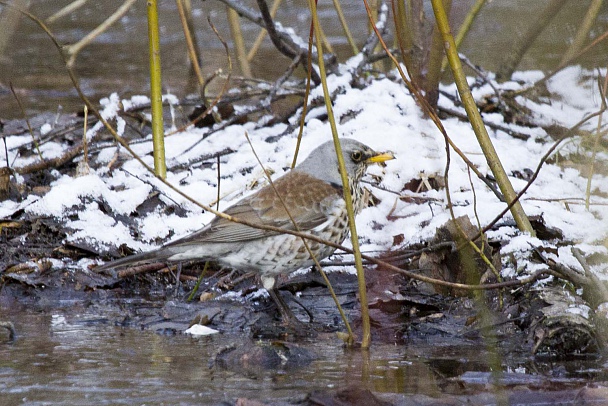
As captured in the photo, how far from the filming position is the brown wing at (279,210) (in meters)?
4.70

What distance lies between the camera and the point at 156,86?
542cm

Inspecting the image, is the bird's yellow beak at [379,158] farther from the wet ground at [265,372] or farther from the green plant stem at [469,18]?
the green plant stem at [469,18]

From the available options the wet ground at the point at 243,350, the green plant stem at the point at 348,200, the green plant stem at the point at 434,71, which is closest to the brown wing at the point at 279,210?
the wet ground at the point at 243,350

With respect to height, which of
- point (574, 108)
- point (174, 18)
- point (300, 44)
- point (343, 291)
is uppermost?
point (174, 18)

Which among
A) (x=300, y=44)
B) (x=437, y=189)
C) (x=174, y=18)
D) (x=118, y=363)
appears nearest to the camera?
→ (x=118, y=363)

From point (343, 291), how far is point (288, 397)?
1690 millimetres

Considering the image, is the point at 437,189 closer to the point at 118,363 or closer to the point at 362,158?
the point at 362,158

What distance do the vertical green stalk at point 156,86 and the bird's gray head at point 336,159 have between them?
913 mm

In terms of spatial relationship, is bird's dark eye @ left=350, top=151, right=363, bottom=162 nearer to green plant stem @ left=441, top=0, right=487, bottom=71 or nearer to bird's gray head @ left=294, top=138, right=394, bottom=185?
bird's gray head @ left=294, top=138, right=394, bottom=185

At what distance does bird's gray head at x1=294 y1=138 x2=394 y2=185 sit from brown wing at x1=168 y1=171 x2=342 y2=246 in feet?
0.25

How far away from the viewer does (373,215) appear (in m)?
5.53

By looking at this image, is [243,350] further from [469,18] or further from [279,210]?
[469,18]

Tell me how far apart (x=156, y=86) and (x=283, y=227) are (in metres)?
1.29

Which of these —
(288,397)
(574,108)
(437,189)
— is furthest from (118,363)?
(574,108)
